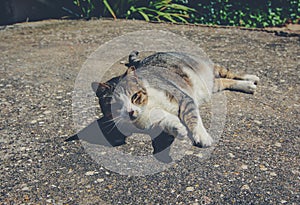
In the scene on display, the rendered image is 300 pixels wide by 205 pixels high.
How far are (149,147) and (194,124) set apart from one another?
1.60ft

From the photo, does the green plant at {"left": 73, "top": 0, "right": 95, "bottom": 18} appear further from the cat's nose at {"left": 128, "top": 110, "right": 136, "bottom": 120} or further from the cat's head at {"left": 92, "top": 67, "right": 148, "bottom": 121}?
the cat's nose at {"left": 128, "top": 110, "right": 136, "bottom": 120}

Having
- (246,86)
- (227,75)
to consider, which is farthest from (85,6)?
(246,86)

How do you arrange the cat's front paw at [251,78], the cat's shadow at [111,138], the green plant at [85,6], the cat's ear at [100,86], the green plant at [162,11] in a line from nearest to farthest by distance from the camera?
the cat's shadow at [111,138] < the cat's ear at [100,86] < the cat's front paw at [251,78] < the green plant at [162,11] < the green plant at [85,6]

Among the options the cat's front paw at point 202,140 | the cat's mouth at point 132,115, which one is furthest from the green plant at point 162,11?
the cat's mouth at point 132,115

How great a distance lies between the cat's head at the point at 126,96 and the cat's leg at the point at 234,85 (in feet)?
4.78

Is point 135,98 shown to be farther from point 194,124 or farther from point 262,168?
point 262,168

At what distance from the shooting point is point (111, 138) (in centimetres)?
412

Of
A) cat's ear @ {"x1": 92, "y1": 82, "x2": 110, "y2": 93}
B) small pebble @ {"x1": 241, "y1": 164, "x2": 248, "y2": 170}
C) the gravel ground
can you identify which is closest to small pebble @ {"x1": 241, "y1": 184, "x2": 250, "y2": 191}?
the gravel ground

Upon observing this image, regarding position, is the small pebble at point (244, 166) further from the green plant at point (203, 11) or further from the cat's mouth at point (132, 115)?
the green plant at point (203, 11)

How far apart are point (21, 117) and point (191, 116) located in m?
1.97

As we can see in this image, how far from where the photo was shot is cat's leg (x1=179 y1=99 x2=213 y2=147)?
3.88m

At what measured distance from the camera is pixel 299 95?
5090 millimetres

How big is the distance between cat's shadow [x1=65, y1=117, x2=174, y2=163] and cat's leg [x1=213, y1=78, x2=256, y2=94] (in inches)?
55.0

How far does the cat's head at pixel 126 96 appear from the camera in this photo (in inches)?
143
